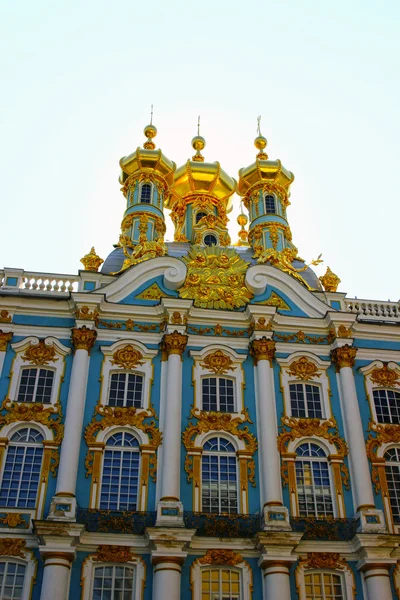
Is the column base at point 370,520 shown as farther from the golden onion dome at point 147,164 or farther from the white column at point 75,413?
the golden onion dome at point 147,164

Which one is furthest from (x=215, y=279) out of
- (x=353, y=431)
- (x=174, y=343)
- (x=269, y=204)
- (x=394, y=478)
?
(x=269, y=204)

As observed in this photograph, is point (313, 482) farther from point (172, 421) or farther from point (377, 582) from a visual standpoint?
point (172, 421)

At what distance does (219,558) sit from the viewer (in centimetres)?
1778

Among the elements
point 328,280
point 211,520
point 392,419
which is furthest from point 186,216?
point 211,520

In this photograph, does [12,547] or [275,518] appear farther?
[275,518]

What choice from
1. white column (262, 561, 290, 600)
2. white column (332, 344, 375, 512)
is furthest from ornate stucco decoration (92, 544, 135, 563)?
white column (332, 344, 375, 512)

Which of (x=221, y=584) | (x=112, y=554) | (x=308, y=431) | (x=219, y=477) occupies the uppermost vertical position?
(x=308, y=431)

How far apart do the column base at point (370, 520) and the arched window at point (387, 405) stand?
3274 millimetres

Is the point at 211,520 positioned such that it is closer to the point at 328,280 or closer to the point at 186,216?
the point at 328,280

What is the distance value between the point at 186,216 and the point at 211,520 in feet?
60.4

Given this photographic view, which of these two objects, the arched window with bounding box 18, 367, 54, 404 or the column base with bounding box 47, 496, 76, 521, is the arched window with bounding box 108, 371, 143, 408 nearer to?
the arched window with bounding box 18, 367, 54, 404

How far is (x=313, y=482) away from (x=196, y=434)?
3604 millimetres

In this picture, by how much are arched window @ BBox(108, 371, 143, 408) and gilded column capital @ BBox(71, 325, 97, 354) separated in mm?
1168

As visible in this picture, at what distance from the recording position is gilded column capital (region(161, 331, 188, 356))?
21.0 metres
